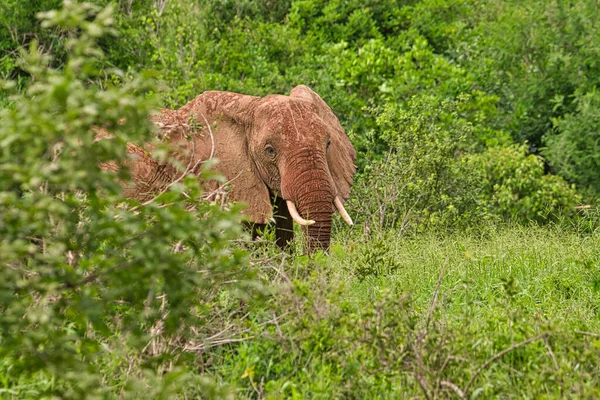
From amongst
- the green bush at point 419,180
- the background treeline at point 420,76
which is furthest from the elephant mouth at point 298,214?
the background treeline at point 420,76

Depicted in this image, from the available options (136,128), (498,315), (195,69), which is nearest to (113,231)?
(136,128)

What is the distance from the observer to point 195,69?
12945 millimetres

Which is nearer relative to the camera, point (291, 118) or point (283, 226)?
point (291, 118)

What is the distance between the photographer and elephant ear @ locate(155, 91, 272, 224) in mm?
7508

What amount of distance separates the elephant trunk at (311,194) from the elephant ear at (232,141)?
0.32 meters

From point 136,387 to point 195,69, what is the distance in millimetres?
9620

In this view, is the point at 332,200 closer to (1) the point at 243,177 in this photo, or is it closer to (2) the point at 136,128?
(1) the point at 243,177

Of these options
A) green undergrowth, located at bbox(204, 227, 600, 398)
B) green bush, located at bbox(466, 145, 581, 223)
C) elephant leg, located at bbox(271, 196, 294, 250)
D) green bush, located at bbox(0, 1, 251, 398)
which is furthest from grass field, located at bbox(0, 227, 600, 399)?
green bush, located at bbox(466, 145, 581, 223)

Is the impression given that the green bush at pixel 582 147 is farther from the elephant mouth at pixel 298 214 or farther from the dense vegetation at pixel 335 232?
the elephant mouth at pixel 298 214

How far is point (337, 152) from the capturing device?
26.1 feet

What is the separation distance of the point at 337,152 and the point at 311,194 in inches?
36.3

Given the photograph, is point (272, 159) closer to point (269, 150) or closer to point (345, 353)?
point (269, 150)

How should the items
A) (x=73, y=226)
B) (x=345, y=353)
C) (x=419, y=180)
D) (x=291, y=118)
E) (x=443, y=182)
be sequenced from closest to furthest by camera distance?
(x=73, y=226), (x=345, y=353), (x=291, y=118), (x=419, y=180), (x=443, y=182)

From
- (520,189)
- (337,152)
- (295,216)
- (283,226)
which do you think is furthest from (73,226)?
(520,189)
